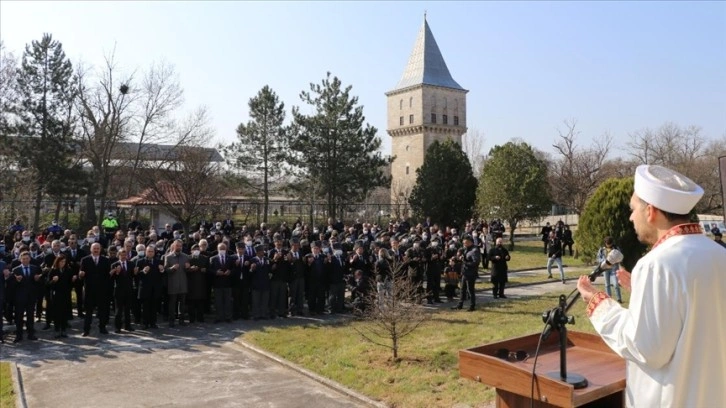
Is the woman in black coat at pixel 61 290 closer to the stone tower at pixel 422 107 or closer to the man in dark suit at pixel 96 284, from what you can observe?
the man in dark suit at pixel 96 284

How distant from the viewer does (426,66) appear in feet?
236

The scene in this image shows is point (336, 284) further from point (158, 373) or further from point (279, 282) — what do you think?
point (158, 373)

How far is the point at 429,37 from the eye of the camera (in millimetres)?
72188

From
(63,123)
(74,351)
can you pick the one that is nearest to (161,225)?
(63,123)

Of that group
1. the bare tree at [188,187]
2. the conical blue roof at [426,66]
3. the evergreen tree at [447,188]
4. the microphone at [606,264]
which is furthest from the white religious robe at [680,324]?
the conical blue roof at [426,66]

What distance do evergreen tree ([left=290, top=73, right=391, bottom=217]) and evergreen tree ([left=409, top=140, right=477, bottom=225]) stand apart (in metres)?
4.68

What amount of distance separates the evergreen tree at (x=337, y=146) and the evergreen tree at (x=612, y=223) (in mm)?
23575

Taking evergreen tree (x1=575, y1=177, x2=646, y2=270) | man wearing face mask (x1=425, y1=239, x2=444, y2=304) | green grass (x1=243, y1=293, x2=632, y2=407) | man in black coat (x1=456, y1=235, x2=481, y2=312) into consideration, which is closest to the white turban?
green grass (x1=243, y1=293, x2=632, y2=407)

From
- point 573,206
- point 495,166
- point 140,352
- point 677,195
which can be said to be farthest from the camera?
point 573,206

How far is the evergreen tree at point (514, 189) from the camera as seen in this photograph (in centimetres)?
3306

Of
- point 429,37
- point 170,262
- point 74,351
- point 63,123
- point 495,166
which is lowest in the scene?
point 74,351

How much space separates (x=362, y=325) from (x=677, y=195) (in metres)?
9.99

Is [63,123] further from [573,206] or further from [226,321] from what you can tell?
[573,206]

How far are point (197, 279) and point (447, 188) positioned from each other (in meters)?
24.2
